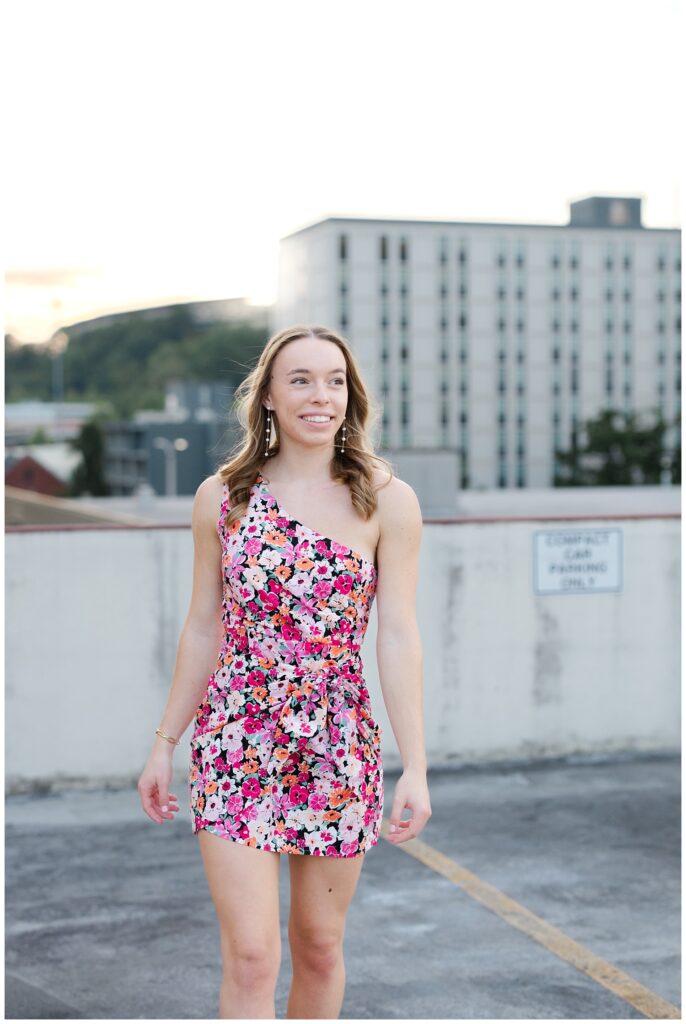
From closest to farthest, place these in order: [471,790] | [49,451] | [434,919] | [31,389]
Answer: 1. [434,919]
2. [471,790]
3. [49,451]
4. [31,389]

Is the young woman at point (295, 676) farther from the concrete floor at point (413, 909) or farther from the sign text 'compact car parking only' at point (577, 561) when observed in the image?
the sign text 'compact car parking only' at point (577, 561)

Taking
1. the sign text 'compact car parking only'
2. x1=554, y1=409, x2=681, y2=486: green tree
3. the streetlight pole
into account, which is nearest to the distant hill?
the streetlight pole

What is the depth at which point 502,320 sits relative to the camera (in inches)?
5236

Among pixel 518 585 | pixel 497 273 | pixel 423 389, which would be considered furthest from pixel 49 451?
pixel 518 585

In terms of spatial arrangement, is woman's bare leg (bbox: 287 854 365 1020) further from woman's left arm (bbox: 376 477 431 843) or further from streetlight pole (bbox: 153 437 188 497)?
streetlight pole (bbox: 153 437 188 497)

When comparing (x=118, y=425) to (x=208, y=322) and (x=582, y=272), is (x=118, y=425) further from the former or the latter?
(x=582, y=272)

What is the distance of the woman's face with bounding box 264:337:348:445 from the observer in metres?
2.77

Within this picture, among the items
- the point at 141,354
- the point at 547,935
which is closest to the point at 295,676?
the point at 547,935

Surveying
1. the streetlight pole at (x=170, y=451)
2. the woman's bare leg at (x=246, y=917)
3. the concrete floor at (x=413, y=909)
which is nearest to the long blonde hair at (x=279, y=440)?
the woman's bare leg at (x=246, y=917)

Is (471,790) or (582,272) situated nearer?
(471,790)

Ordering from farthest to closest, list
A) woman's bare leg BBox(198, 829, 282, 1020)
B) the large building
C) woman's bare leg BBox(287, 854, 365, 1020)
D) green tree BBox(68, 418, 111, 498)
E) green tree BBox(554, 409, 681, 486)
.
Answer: the large building, green tree BBox(68, 418, 111, 498), green tree BBox(554, 409, 681, 486), woman's bare leg BBox(287, 854, 365, 1020), woman's bare leg BBox(198, 829, 282, 1020)

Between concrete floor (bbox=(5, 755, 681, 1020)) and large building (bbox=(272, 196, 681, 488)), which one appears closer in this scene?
concrete floor (bbox=(5, 755, 681, 1020))

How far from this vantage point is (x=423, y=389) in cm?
13138

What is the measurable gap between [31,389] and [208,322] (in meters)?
23.2
